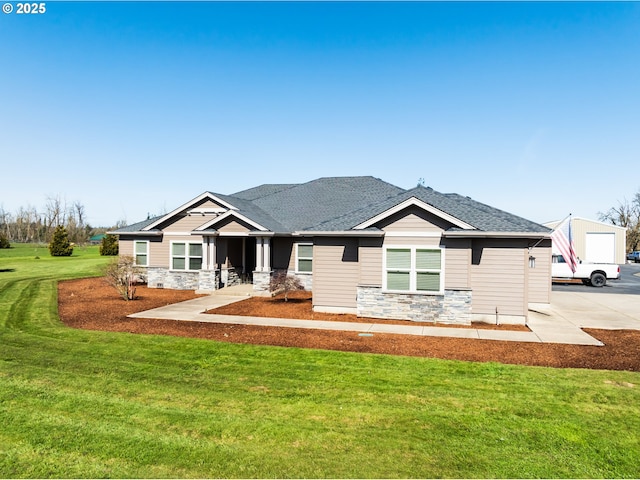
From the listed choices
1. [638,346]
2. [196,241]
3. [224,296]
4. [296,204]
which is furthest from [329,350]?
[296,204]

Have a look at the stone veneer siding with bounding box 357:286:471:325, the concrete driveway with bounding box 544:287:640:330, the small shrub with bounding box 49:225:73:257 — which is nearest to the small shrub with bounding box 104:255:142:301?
the stone veneer siding with bounding box 357:286:471:325

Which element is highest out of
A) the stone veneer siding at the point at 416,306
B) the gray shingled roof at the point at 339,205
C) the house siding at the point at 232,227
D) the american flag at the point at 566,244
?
the gray shingled roof at the point at 339,205

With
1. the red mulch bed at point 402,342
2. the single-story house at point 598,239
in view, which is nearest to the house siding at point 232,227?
the red mulch bed at point 402,342

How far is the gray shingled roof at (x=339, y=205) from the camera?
14.5m

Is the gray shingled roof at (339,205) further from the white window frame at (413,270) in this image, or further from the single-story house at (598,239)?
the single-story house at (598,239)

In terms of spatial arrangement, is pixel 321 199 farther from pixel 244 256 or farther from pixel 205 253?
pixel 205 253

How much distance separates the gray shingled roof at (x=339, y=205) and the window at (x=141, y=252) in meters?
0.98

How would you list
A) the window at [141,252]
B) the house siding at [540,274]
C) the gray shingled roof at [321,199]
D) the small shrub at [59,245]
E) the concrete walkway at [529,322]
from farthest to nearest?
the small shrub at [59,245], the window at [141,252], the gray shingled roof at [321,199], the house siding at [540,274], the concrete walkway at [529,322]

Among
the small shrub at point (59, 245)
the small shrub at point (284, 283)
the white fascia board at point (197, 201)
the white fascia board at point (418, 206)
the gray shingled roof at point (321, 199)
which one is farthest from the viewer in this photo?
the small shrub at point (59, 245)

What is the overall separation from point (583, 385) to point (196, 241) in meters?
18.9

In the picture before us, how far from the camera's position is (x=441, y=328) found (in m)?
12.6

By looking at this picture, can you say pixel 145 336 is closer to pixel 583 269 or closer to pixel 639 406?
pixel 639 406

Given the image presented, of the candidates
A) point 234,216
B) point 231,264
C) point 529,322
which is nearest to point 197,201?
point 234,216

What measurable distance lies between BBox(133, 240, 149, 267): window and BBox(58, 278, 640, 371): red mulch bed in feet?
29.2
